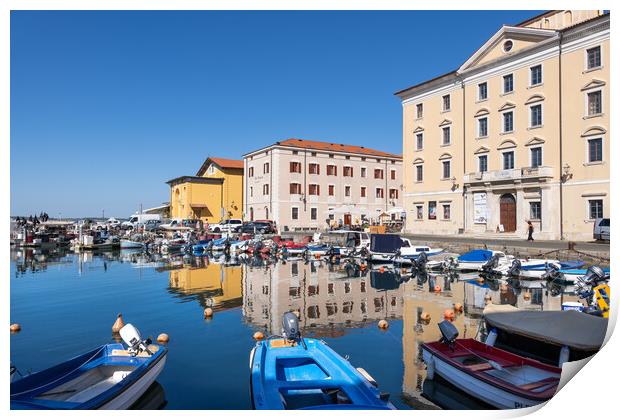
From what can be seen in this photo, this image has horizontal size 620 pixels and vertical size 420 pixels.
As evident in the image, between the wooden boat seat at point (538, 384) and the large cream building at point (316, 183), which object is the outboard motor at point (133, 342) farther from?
the large cream building at point (316, 183)

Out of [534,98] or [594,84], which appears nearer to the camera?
[594,84]

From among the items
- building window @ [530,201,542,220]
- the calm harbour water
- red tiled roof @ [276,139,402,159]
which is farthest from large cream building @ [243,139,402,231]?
the calm harbour water

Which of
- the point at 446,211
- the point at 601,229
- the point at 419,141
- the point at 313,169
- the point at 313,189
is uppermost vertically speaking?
the point at 419,141

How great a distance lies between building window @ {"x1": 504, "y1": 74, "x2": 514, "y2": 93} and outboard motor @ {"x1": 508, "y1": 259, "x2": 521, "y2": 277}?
540 inches

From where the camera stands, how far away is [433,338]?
9938 millimetres

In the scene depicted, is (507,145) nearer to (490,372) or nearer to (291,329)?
(490,372)

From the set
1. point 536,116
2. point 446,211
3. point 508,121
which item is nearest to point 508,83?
point 508,121

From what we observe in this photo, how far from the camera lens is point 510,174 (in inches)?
1062

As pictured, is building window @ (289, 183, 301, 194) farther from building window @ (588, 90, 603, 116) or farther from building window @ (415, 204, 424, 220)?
building window @ (588, 90, 603, 116)

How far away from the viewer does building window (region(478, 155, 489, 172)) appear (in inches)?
1142

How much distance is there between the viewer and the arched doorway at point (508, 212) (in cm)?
2718

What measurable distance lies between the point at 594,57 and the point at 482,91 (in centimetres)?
725
